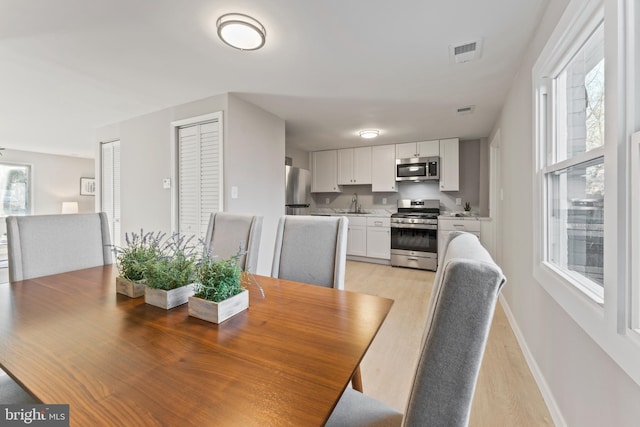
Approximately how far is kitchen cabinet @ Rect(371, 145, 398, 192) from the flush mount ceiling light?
366cm

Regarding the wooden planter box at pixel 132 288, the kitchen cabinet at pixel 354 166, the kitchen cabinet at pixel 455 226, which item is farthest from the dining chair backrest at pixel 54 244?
the kitchen cabinet at pixel 354 166

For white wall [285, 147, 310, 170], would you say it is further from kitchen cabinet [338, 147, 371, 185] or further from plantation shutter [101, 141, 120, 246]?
plantation shutter [101, 141, 120, 246]

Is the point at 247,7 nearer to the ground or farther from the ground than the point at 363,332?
farther from the ground

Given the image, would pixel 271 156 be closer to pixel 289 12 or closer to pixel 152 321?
pixel 289 12

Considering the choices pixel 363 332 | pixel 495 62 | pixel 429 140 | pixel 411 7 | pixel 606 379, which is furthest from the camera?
pixel 429 140

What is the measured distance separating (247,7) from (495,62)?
6.47 ft

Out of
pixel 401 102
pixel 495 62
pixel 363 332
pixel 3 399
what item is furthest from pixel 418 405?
pixel 401 102

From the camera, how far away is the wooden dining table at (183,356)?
508 millimetres

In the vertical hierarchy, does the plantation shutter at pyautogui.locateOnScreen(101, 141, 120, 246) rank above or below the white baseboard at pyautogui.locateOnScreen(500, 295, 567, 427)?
above

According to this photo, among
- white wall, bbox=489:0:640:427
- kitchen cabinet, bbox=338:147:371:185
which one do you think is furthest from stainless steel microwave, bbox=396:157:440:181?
white wall, bbox=489:0:640:427

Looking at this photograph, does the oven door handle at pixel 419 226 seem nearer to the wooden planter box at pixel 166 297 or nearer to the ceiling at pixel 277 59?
the ceiling at pixel 277 59

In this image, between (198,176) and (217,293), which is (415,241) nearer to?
(198,176)

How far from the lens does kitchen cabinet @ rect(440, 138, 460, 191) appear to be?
4566mm

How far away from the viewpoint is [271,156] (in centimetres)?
347
